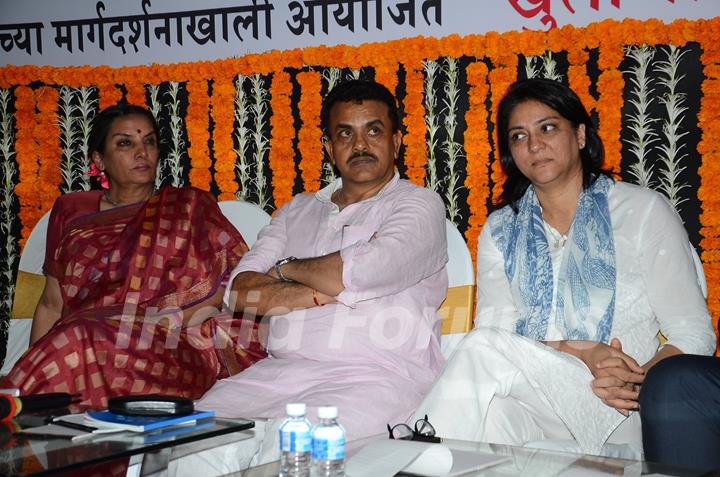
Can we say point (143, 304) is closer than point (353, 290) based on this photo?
No

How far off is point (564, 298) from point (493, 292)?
0.76 ft

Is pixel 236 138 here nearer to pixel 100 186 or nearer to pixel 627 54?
pixel 100 186

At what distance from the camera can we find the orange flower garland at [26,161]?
3.96 metres

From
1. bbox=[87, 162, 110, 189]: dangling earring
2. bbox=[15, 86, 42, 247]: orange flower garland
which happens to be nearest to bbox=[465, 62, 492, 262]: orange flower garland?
bbox=[87, 162, 110, 189]: dangling earring

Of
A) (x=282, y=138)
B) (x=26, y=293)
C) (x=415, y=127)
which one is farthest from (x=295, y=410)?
(x=26, y=293)

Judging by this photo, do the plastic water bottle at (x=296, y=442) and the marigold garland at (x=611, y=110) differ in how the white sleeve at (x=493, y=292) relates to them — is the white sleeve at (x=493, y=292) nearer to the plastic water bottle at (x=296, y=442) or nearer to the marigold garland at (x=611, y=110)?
the marigold garland at (x=611, y=110)

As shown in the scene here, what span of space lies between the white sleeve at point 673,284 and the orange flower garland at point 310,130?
1583 mm

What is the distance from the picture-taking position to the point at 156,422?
1.70 m

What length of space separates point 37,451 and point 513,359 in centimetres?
115

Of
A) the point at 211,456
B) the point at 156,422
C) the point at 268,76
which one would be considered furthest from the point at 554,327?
the point at 268,76

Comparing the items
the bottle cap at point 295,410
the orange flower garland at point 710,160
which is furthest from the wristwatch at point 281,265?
the orange flower garland at point 710,160

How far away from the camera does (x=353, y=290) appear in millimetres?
2443

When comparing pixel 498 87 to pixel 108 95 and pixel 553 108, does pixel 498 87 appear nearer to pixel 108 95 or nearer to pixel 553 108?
pixel 553 108

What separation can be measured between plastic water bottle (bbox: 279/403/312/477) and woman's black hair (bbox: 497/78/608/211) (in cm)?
140
